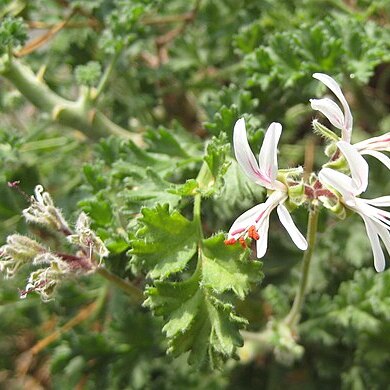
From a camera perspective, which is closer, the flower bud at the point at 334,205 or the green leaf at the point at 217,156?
the flower bud at the point at 334,205

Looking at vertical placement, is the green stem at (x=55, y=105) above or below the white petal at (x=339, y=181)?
below

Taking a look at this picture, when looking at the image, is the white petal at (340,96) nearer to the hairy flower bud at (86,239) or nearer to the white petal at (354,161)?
the white petal at (354,161)

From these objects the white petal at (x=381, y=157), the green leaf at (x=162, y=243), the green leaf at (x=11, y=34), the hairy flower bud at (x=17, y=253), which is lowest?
the green leaf at (x=162, y=243)

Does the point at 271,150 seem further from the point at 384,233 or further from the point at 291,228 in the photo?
the point at 384,233

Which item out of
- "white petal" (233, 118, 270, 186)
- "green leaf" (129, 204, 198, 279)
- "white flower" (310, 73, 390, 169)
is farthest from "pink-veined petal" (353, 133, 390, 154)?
"green leaf" (129, 204, 198, 279)

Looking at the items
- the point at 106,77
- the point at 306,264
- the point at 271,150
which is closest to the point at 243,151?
the point at 271,150

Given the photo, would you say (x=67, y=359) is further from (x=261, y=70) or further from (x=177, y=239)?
(x=261, y=70)

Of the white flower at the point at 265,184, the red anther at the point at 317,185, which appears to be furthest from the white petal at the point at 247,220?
the red anther at the point at 317,185
